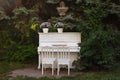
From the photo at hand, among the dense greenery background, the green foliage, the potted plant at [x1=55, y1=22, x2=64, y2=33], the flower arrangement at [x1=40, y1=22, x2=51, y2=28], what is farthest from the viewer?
the flower arrangement at [x1=40, y1=22, x2=51, y2=28]

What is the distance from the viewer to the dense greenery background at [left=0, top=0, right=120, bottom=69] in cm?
827

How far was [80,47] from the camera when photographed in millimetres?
8523

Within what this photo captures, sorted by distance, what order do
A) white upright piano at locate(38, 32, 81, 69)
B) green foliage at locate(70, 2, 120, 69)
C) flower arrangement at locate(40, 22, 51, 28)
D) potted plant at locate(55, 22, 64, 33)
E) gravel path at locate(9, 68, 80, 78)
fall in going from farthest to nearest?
flower arrangement at locate(40, 22, 51, 28) < potted plant at locate(55, 22, 64, 33) < white upright piano at locate(38, 32, 81, 69) < green foliage at locate(70, 2, 120, 69) < gravel path at locate(9, 68, 80, 78)

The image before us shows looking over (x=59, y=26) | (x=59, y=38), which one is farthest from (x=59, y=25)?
(x=59, y=38)

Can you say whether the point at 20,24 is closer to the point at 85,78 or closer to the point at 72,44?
the point at 72,44

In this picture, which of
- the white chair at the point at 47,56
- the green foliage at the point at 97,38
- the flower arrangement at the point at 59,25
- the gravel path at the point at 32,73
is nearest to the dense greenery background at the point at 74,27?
the green foliage at the point at 97,38

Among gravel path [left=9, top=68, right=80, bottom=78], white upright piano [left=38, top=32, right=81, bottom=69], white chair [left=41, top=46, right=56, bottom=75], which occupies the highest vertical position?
white upright piano [left=38, top=32, right=81, bottom=69]

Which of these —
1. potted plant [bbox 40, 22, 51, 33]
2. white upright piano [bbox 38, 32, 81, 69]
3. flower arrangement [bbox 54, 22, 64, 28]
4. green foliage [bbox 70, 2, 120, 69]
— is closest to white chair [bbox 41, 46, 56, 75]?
white upright piano [bbox 38, 32, 81, 69]

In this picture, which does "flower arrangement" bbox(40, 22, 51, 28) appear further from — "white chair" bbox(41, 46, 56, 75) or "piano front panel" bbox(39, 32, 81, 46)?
"white chair" bbox(41, 46, 56, 75)

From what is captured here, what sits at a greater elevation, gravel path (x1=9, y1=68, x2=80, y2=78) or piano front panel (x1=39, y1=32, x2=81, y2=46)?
piano front panel (x1=39, y1=32, x2=81, y2=46)

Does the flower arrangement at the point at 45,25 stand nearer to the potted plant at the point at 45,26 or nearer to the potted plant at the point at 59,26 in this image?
the potted plant at the point at 45,26

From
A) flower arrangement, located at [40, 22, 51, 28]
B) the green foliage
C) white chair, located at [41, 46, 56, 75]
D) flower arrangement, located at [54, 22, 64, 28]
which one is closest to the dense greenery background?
the green foliage

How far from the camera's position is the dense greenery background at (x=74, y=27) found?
8266mm

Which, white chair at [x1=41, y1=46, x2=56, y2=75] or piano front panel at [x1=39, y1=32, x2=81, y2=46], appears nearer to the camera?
white chair at [x1=41, y1=46, x2=56, y2=75]
